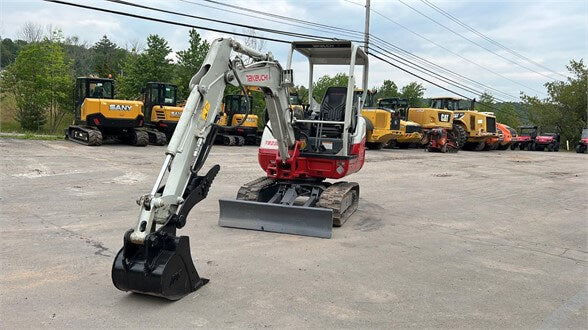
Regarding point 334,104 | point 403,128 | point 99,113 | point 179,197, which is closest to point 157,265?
point 179,197

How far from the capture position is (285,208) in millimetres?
7035

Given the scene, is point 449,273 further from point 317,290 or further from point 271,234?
point 271,234

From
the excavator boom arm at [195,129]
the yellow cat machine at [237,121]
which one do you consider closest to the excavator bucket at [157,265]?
the excavator boom arm at [195,129]

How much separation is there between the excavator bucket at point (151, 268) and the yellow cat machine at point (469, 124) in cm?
2676

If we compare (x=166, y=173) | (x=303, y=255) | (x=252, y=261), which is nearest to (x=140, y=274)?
(x=166, y=173)

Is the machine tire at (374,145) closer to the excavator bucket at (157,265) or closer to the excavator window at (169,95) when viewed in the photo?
the excavator window at (169,95)

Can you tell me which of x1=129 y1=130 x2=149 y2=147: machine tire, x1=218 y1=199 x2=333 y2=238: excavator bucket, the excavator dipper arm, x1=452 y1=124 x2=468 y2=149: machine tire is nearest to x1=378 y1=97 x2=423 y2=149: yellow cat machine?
x1=452 y1=124 x2=468 y2=149: machine tire

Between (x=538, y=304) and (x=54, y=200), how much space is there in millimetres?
8113

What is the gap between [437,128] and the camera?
1125 inches

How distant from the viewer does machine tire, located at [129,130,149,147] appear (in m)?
20.5

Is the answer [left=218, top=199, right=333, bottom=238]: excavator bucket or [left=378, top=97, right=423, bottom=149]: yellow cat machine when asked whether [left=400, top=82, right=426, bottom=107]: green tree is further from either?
[left=218, top=199, right=333, bottom=238]: excavator bucket

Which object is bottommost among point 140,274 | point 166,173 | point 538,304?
point 538,304

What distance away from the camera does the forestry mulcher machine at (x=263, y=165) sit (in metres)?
4.21

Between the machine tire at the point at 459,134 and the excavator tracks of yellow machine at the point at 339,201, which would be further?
the machine tire at the point at 459,134
